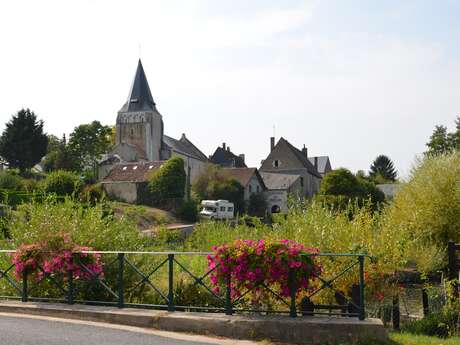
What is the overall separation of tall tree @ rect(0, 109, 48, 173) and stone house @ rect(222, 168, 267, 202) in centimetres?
2094

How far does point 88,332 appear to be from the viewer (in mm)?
7410

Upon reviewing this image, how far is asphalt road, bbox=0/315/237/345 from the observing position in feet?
22.5

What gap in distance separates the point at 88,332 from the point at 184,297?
6.57 feet

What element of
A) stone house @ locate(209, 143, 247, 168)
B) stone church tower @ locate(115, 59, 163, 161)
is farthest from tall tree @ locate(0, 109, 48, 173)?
stone house @ locate(209, 143, 247, 168)

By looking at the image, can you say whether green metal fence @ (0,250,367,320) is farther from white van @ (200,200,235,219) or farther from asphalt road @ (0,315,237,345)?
white van @ (200,200,235,219)

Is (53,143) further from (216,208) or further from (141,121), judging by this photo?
(216,208)

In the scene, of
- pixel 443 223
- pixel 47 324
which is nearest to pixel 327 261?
pixel 47 324

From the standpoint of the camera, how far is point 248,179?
64.9 metres

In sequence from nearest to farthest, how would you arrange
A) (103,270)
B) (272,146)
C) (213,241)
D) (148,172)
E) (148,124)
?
1. (103,270)
2. (213,241)
3. (148,172)
4. (148,124)
5. (272,146)

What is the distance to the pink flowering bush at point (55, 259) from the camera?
29.6 feet

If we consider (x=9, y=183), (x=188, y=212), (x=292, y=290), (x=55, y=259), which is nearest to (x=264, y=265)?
(x=292, y=290)

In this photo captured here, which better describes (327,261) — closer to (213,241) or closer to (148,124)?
(213,241)

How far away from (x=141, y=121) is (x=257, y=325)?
247 feet

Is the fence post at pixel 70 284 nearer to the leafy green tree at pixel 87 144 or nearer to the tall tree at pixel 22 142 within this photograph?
the tall tree at pixel 22 142
